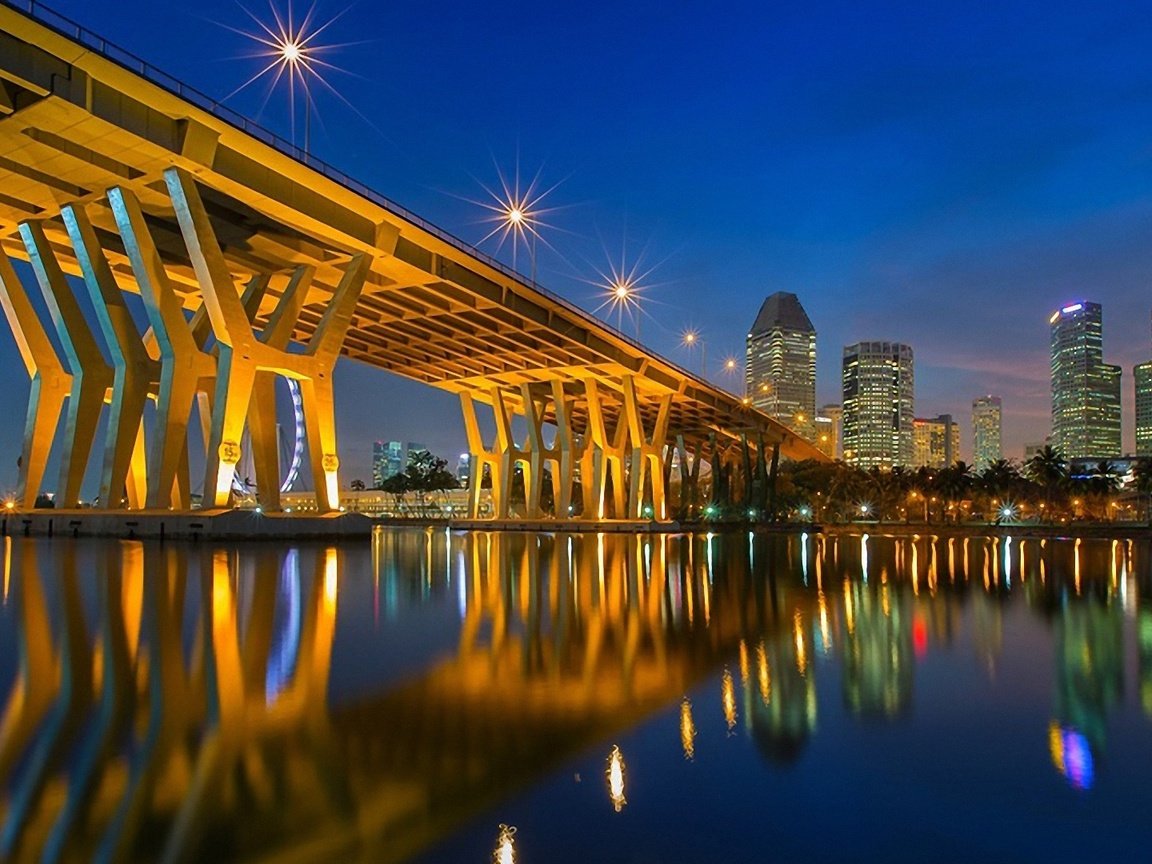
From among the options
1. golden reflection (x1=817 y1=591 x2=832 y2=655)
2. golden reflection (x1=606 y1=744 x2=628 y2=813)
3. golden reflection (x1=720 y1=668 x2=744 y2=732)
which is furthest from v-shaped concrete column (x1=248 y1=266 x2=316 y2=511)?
golden reflection (x1=606 y1=744 x2=628 y2=813)

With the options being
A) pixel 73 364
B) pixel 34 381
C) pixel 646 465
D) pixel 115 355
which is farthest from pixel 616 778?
pixel 646 465

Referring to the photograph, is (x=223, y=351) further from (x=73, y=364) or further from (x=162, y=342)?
(x=73, y=364)

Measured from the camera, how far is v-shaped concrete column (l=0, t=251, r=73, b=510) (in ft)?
116

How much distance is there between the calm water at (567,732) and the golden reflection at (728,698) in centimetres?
5

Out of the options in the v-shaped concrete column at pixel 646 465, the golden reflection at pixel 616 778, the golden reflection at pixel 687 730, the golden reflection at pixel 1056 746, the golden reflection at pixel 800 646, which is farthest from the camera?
the v-shaped concrete column at pixel 646 465

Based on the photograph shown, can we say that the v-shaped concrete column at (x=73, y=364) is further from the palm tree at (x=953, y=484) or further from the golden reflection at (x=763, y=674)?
the palm tree at (x=953, y=484)

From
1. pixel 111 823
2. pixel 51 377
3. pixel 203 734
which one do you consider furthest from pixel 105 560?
pixel 51 377

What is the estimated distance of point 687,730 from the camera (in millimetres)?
5562

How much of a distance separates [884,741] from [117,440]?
1295 inches

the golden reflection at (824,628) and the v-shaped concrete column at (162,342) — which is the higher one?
the v-shaped concrete column at (162,342)

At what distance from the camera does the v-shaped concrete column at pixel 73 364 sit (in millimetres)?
33094

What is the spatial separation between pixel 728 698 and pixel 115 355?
108 feet

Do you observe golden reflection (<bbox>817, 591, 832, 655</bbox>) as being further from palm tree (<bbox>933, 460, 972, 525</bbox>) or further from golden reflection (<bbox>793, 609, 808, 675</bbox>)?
palm tree (<bbox>933, 460, 972, 525</bbox>)

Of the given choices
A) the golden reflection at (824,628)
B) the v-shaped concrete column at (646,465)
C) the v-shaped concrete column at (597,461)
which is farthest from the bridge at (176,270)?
the golden reflection at (824,628)
